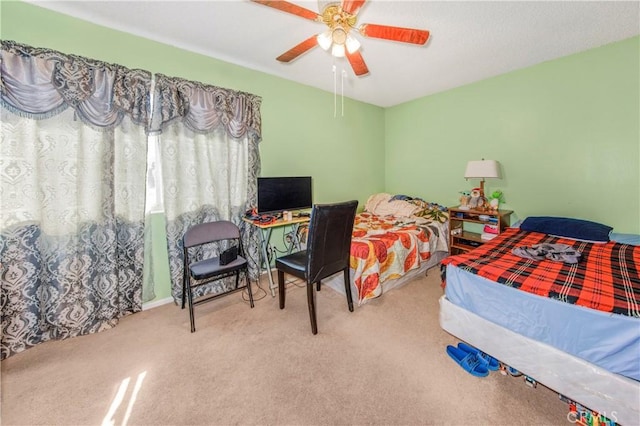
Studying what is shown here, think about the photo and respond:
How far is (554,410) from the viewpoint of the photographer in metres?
1.37

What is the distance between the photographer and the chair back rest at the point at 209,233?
2.32 metres

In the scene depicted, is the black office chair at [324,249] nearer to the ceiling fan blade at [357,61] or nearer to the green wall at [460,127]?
the ceiling fan blade at [357,61]

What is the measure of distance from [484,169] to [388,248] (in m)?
1.57

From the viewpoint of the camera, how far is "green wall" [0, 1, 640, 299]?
Result: 2273mm

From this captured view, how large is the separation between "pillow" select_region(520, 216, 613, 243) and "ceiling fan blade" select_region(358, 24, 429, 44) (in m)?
2.29

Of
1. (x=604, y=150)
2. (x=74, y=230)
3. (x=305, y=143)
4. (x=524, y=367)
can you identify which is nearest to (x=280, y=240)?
(x=305, y=143)

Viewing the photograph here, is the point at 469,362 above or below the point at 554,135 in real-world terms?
below

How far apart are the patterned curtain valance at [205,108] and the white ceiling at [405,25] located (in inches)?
15.6

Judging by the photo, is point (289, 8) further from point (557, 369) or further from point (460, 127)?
point (460, 127)

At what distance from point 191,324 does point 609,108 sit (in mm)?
4337

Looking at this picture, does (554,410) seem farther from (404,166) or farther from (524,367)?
(404,166)

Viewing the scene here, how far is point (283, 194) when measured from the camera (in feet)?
9.71

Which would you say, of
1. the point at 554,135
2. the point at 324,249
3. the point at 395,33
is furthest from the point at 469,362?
the point at 554,135

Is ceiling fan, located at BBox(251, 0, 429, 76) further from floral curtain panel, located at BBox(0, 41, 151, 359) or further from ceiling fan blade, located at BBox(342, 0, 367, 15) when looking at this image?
floral curtain panel, located at BBox(0, 41, 151, 359)
